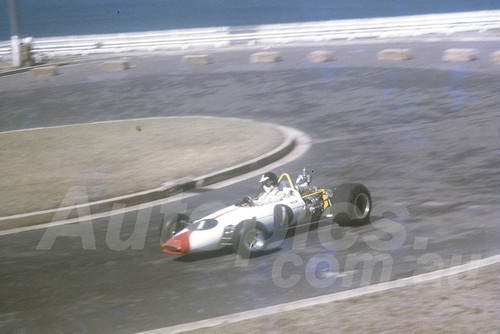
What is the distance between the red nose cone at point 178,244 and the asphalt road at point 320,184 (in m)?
0.18

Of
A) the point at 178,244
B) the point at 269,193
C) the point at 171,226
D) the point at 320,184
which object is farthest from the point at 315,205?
the point at 320,184

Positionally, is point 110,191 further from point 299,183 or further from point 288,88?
point 288,88

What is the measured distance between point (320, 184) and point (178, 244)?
4.75m

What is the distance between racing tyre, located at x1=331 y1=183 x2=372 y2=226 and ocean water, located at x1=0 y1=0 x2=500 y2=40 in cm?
12470

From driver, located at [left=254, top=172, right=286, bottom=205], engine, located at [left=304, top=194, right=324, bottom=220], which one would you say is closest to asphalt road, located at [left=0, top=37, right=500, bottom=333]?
engine, located at [left=304, top=194, right=324, bottom=220]

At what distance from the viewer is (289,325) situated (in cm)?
730

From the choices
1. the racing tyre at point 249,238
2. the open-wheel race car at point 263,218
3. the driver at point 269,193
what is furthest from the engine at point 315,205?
the racing tyre at point 249,238

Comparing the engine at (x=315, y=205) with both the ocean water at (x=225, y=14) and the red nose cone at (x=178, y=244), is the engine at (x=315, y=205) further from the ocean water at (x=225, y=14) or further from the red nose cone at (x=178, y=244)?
the ocean water at (x=225, y=14)

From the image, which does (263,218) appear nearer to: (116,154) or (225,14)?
(116,154)

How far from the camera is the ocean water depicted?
464 feet

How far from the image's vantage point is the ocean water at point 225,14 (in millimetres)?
141500

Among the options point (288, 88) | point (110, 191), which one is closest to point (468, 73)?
point (288, 88)

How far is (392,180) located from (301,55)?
20.6 m

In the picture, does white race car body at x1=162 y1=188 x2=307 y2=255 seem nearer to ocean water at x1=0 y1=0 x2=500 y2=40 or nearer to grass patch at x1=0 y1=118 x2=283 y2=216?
grass patch at x1=0 y1=118 x2=283 y2=216
